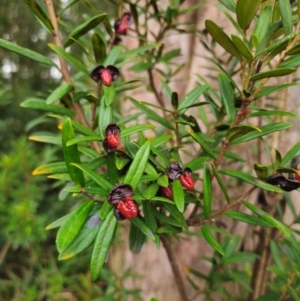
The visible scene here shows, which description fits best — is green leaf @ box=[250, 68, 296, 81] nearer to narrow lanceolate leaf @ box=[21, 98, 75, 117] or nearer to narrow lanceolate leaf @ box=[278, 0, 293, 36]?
narrow lanceolate leaf @ box=[278, 0, 293, 36]

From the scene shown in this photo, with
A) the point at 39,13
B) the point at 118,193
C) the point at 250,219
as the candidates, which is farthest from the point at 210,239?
the point at 39,13

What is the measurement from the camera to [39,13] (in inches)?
20.0

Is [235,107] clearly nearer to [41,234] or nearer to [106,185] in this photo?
[106,185]

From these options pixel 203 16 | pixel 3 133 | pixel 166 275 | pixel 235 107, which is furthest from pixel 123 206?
pixel 3 133

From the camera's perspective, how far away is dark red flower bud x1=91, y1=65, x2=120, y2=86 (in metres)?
0.52

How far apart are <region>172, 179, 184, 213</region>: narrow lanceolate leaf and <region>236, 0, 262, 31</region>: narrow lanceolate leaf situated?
186 millimetres

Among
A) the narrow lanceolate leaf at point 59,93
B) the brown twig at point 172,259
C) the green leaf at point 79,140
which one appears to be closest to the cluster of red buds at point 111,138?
the green leaf at point 79,140

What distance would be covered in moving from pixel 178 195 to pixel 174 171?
0.03 meters

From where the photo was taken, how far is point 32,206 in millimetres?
1050

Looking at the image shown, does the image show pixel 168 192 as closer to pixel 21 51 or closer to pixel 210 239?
pixel 210 239

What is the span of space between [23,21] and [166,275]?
1.35 metres

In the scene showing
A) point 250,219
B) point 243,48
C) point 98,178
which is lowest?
point 250,219

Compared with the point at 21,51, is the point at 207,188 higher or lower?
lower

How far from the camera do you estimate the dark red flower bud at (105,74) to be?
1.70 ft
